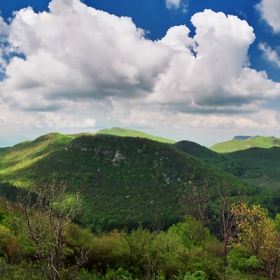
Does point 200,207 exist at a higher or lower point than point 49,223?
lower

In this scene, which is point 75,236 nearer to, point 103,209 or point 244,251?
point 244,251

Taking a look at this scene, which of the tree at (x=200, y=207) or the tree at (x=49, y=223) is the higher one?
the tree at (x=49, y=223)

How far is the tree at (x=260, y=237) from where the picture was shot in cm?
4066

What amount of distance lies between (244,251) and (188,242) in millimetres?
13105

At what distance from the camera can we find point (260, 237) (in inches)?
1815

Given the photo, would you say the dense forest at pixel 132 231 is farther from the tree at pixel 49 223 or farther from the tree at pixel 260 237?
the tree at pixel 260 237

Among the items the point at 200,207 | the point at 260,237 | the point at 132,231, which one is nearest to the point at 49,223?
the point at 132,231

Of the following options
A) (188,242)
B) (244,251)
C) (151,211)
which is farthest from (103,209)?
(244,251)

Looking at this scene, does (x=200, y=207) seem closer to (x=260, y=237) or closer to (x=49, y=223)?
(x=260, y=237)

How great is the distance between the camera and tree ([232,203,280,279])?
40.7 meters

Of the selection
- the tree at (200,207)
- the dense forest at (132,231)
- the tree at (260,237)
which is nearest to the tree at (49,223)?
the dense forest at (132,231)

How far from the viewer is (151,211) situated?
500ft

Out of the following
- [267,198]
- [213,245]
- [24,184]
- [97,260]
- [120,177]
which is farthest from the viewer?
[120,177]

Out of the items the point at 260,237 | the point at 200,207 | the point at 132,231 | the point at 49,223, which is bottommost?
the point at 260,237
